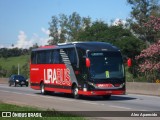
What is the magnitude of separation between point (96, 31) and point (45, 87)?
3496cm

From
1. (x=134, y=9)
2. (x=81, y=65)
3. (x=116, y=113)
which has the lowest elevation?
(x=116, y=113)

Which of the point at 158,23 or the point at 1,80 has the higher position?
the point at 158,23

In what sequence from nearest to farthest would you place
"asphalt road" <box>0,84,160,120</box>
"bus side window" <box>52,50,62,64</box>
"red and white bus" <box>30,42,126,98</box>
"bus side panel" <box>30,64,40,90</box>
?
"asphalt road" <box>0,84,160,120</box> → "red and white bus" <box>30,42,126,98</box> → "bus side window" <box>52,50,62,64</box> → "bus side panel" <box>30,64,40,90</box>

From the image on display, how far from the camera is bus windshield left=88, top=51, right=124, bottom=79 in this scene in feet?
85.1

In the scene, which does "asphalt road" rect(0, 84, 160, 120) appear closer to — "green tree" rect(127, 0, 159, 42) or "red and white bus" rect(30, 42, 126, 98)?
"red and white bus" rect(30, 42, 126, 98)

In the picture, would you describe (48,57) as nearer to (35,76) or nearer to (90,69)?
(35,76)

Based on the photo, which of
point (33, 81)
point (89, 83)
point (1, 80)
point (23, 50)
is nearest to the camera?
point (89, 83)

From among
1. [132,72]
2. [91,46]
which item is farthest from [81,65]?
[132,72]

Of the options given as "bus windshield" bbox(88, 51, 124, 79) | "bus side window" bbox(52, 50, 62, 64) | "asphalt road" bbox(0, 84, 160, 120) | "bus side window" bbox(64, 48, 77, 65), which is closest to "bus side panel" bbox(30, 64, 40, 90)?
"bus side window" bbox(52, 50, 62, 64)

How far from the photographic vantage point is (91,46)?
26688mm

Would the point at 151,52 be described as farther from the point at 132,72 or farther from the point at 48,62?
the point at 132,72

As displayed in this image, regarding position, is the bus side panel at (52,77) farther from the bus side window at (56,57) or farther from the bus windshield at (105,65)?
the bus windshield at (105,65)

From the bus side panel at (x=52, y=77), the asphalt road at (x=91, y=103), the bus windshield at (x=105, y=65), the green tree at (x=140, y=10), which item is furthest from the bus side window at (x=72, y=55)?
the green tree at (x=140, y=10)

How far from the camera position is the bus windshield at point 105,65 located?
85.1ft
